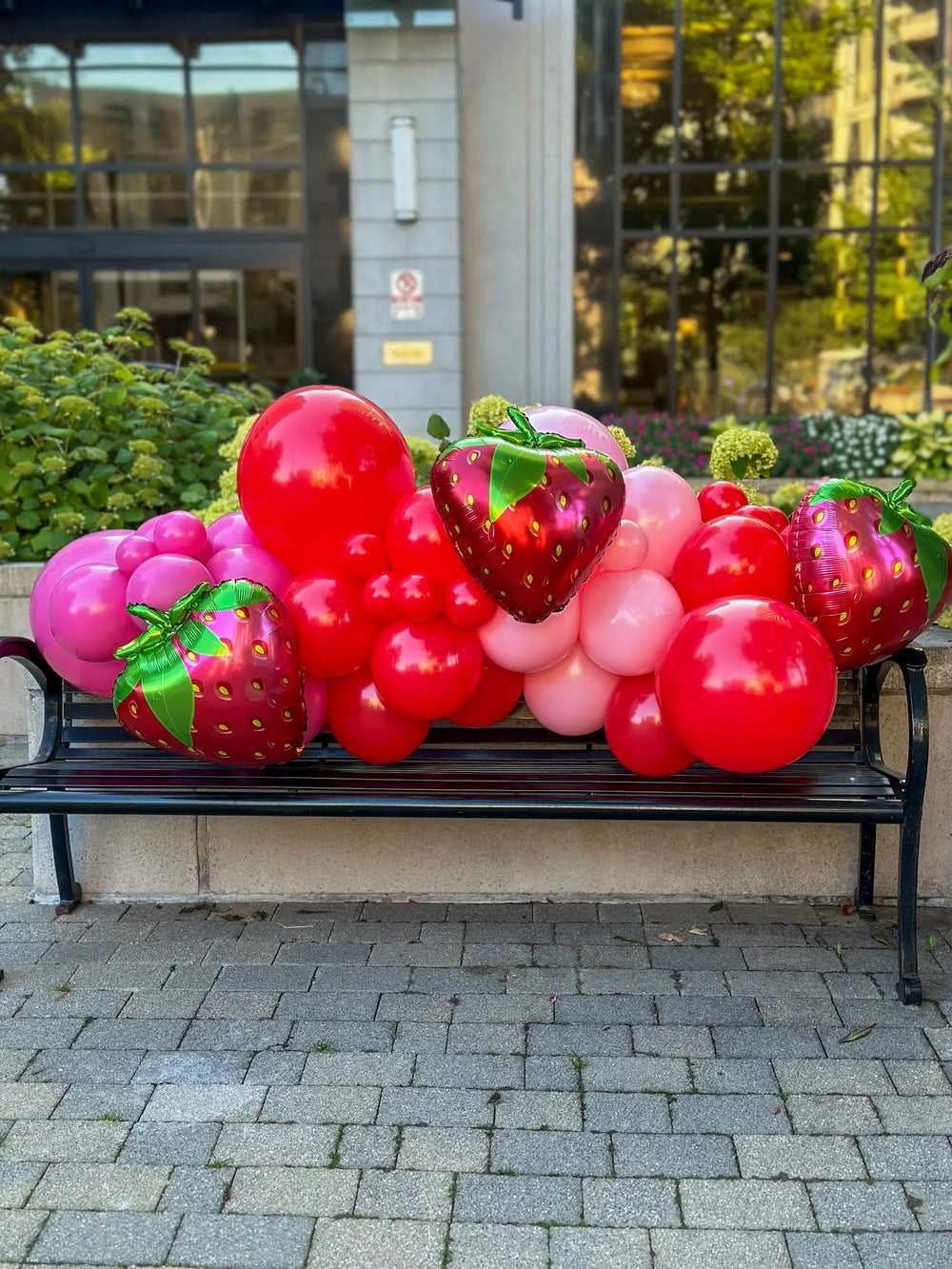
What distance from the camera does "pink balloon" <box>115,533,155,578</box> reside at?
11.8ft

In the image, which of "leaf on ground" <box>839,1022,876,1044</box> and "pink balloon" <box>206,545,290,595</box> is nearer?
"leaf on ground" <box>839,1022,876,1044</box>

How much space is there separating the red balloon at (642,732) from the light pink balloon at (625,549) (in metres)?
0.32

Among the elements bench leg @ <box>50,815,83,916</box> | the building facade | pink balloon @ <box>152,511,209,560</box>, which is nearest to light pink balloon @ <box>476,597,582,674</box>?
pink balloon @ <box>152,511,209,560</box>

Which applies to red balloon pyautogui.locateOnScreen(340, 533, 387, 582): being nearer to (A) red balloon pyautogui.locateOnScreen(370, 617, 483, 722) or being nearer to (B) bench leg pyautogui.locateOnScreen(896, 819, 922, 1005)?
(A) red balloon pyautogui.locateOnScreen(370, 617, 483, 722)

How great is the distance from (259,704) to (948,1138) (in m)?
1.98

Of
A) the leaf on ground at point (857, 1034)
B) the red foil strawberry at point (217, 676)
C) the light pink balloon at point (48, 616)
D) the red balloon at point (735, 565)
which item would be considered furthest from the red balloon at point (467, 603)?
the leaf on ground at point (857, 1034)

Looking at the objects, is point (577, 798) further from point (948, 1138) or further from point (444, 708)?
point (948, 1138)

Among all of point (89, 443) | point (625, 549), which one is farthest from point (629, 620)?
point (89, 443)

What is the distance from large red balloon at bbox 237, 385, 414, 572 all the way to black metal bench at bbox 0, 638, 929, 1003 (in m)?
0.69

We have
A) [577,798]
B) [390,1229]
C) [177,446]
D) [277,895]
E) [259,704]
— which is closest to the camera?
[390,1229]

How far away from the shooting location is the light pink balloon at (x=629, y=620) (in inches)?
134

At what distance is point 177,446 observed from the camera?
21.8ft

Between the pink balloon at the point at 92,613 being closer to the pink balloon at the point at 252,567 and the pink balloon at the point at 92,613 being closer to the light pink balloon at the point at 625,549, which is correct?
the pink balloon at the point at 252,567

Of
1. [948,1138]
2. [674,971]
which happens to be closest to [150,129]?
[674,971]
